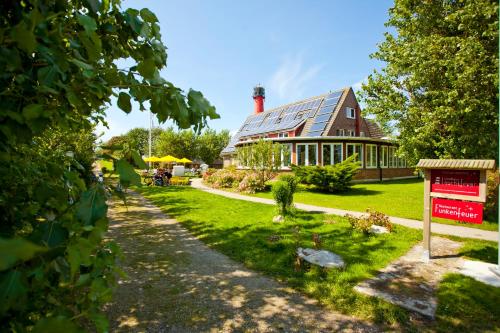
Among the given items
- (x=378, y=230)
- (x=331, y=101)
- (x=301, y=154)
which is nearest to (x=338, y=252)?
(x=378, y=230)

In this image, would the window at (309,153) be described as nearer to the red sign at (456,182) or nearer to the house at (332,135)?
the house at (332,135)

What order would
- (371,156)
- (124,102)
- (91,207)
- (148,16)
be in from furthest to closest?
(371,156), (148,16), (124,102), (91,207)

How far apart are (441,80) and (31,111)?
1079 cm

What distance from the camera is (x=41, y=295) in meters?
1.45

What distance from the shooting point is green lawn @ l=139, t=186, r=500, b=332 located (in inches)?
155

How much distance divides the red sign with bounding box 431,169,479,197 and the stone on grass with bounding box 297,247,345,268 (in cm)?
256

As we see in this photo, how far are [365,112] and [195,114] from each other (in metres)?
11.3

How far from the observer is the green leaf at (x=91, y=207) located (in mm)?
911

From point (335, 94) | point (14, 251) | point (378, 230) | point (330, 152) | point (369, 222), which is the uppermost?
point (335, 94)

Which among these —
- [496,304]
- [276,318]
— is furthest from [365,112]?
[276,318]

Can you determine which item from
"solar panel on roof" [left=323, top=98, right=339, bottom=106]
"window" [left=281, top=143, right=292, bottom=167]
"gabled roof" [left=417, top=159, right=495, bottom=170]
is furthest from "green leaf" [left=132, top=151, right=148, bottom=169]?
"solar panel on roof" [left=323, top=98, right=339, bottom=106]

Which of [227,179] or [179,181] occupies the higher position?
[227,179]

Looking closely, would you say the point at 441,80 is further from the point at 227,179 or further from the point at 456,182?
the point at 227,179

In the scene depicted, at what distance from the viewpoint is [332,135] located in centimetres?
2578
